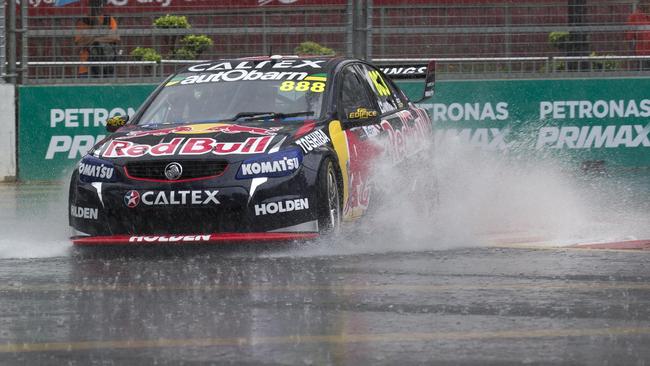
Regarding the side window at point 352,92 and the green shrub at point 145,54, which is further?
the green shrub at point 145,54

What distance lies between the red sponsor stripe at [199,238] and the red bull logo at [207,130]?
0.82m

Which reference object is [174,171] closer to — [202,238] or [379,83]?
[202,238]

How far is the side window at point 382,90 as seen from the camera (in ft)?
35.9

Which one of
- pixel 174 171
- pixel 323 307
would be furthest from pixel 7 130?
pixel 323 307

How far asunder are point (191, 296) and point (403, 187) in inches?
142

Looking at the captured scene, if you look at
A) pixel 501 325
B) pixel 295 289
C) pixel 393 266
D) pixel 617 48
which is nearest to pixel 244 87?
pixel 393 266

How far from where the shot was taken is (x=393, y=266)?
8.23m

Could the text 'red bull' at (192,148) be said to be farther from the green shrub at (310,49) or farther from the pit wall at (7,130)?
the green shrub at (310,49)

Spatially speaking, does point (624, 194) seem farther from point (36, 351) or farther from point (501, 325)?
point (36, 351)

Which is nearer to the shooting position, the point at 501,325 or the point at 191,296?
the point at 501,325

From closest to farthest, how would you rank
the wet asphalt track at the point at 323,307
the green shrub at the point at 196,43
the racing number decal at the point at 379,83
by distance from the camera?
the wet asphalt track at the point at 323,307
the racing number decal at the point at 379,83
the green shrub at the point at 196,43

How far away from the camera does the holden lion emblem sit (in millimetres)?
8727

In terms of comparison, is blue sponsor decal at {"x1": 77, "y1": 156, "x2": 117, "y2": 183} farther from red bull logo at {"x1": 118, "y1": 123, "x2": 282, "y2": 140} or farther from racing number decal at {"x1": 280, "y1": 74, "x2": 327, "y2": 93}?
racing number decal at {"x1": 280, "y1": 74, "x2": 327, "y2": 93}

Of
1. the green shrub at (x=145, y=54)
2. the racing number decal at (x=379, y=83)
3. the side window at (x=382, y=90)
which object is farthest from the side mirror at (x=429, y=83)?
the green shrub at (x=145, y=54)
